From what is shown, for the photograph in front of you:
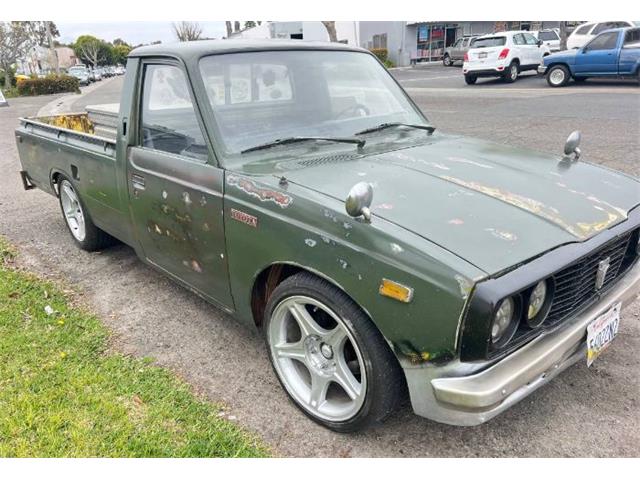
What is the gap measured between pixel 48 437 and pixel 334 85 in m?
2.58

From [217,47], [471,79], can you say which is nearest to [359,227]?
[217,47]

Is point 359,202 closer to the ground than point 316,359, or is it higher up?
higher up

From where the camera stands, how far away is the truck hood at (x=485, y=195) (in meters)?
2.09

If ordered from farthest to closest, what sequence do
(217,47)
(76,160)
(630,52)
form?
(630,52) → (76,160) → (217,47)

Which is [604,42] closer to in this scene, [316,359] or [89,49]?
[316,359]

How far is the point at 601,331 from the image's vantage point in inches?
94.7

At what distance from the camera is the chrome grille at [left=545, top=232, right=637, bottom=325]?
7.15 ft

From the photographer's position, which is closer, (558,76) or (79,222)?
(79,222)

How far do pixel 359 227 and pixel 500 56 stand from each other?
62.3 ft

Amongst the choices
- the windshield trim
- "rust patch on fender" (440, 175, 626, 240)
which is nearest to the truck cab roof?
the windshield trim

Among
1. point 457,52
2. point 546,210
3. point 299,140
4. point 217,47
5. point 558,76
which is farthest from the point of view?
point 457,52

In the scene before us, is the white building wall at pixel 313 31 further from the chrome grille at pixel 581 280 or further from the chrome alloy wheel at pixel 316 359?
the chrome grille at pixel 581 280

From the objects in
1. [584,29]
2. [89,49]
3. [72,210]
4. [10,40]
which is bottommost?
[72,210]

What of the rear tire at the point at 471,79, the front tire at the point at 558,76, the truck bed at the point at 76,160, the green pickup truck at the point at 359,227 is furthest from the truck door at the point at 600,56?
the truck bed at the point at 76,160
